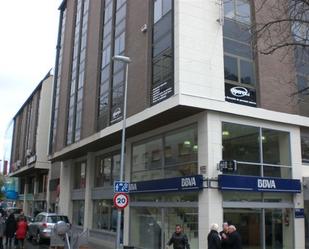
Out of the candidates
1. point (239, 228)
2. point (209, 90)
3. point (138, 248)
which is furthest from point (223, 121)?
A: point (138, 248)

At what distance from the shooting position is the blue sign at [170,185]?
672 inches

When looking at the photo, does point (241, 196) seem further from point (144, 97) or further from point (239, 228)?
point (144, 97)

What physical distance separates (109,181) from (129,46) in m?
8.43

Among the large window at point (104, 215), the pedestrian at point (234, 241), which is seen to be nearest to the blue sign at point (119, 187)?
the pedestrian at point (234, 241)

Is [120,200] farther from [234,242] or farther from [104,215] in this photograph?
[104,215]

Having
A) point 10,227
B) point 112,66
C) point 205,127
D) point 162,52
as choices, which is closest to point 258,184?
point 205,127

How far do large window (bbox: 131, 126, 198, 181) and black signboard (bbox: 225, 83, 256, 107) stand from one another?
6.50 feet

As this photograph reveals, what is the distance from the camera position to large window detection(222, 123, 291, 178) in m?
18.2

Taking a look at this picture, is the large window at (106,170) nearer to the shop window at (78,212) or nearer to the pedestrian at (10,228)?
the shop window at (78,212)

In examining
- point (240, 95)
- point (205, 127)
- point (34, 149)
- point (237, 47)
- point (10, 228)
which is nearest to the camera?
Answer: point (205, 127)

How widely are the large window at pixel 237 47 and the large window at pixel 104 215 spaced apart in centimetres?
1083

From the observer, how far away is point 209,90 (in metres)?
17.8

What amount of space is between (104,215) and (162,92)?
11.0 meters

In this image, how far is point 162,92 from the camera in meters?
19.0
